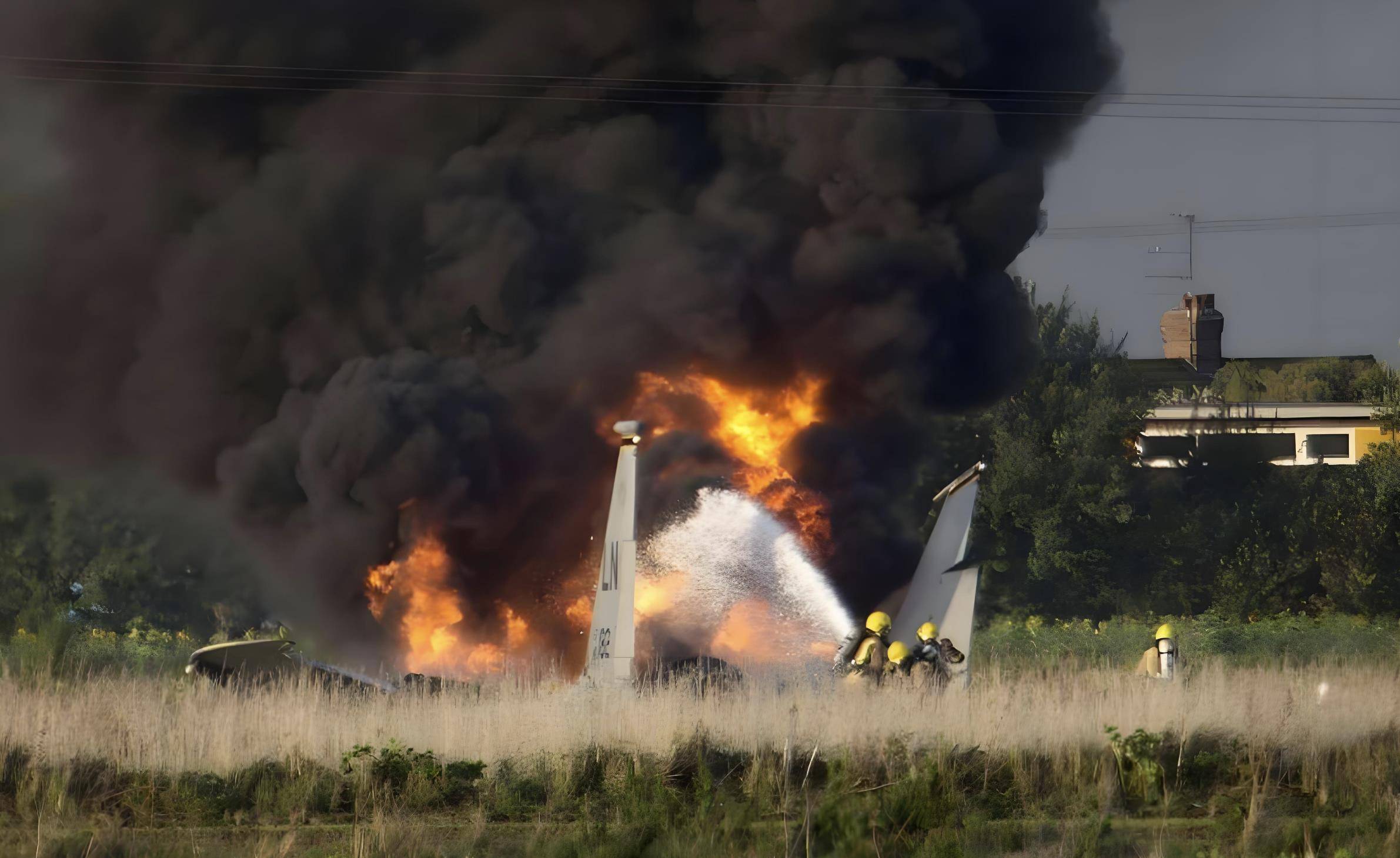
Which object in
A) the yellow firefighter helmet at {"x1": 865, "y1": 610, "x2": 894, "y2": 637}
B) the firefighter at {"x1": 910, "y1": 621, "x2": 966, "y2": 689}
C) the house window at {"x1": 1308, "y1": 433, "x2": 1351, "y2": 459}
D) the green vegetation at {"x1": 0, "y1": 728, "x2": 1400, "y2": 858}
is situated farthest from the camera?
the house window at {"x1": 1308, "y1": 433, "x2": 1351, "y2": 459}

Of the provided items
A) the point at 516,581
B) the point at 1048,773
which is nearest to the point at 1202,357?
the point at 516,581

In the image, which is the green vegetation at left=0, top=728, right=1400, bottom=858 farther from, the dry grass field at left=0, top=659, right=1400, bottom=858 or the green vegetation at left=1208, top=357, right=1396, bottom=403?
the green vegetation at left=1208, top=357, right=1396, bottom=403

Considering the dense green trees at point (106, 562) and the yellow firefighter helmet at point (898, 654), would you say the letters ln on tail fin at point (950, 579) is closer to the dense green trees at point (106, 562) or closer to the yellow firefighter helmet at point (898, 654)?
the yellow firefighter helmet at point (898, 654)

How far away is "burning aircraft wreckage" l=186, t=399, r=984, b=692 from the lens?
973 inches

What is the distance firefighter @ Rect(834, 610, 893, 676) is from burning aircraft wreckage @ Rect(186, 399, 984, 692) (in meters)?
1.72

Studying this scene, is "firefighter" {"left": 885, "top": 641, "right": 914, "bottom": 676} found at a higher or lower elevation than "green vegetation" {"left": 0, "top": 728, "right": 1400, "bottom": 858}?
higher

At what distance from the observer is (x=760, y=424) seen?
2975cm

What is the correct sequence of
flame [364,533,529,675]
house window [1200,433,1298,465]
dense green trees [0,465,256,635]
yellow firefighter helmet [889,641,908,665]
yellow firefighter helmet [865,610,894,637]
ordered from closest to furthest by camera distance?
1. yellow firefighter helmet [889,641,908,665]
2. yellow firefighter helmet [865,610,894,637]
3. flame [364,533,529,675]
4. dense green trees [0,465,256,635]
5. house window [1200,433,1298,465]

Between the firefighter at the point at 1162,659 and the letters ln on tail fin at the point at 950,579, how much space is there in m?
2.58

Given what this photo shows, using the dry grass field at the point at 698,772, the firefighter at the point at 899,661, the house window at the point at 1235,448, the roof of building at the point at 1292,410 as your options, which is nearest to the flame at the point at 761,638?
the firefighter at the point at 899,661

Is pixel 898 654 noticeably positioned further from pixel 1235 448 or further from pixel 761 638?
pixel 1235 448

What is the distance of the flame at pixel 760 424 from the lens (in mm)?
28422

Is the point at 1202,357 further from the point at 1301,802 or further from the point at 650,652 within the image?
the point at 1301,802

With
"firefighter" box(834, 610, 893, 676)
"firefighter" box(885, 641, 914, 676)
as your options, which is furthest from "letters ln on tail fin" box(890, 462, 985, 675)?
"firefighter" box(885, 641, 914, 676)
